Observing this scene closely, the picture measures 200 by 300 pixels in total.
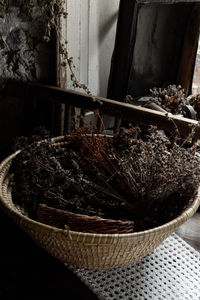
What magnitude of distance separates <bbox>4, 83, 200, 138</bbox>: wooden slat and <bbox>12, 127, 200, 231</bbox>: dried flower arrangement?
0.80 feet

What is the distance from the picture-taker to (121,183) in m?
1.13

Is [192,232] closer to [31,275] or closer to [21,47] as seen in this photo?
[31,275]

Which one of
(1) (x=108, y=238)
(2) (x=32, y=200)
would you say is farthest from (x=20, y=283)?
(1) (x=108, y=238)

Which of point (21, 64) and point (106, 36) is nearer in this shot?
point (21, 64)

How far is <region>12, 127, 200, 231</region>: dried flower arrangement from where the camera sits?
1.03 meters

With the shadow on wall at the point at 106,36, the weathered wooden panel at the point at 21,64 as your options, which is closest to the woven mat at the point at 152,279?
the weathered wooden panel at the point at 21,64

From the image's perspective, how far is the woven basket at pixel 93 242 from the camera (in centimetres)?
85

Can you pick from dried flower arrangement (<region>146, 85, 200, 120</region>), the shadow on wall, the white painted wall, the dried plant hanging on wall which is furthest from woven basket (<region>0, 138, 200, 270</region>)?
the shadow on wall

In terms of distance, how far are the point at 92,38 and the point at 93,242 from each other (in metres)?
A: 1.65

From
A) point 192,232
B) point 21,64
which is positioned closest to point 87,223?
point 192,232

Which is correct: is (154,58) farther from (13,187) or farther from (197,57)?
(13,187)

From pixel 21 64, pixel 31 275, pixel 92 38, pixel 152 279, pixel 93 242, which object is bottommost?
pixel 31 275

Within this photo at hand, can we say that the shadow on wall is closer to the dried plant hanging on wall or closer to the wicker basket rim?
the dried plant hanging on wall

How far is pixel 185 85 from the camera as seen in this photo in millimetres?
2762
